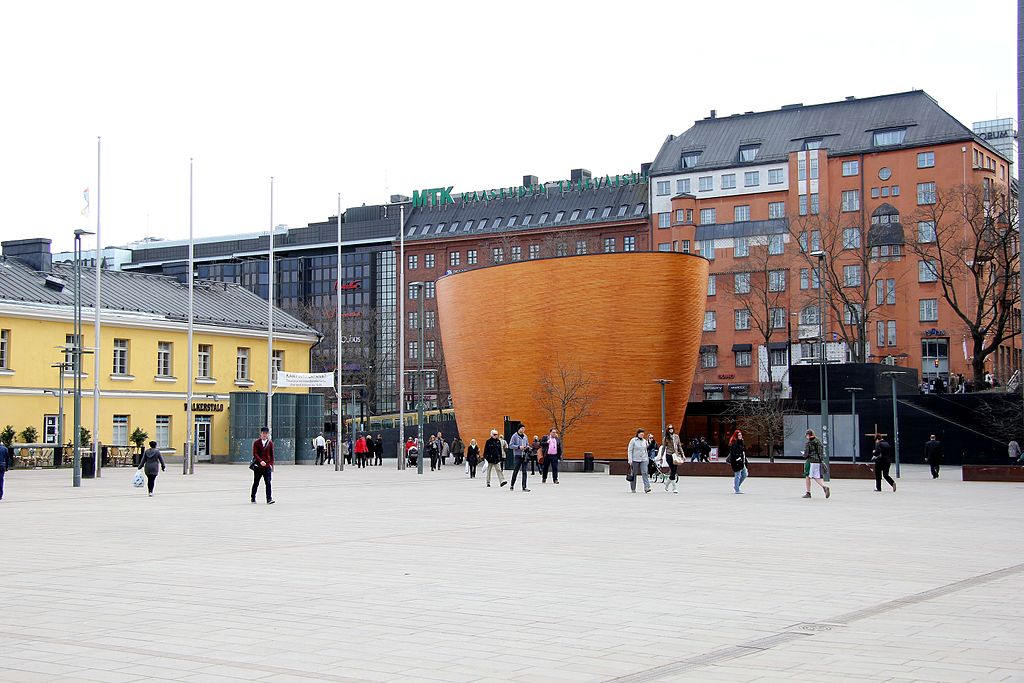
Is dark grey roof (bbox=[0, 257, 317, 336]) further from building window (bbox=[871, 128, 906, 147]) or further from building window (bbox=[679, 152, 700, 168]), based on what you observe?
building window (bbox=[871, 128, 906, 147])

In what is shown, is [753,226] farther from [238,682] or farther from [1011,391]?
[238,682]

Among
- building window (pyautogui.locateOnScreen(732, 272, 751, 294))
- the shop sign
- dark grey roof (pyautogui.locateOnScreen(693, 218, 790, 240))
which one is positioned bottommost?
the shop sign

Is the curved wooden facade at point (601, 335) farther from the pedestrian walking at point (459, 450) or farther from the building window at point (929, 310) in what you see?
the building window at point (929, 310)

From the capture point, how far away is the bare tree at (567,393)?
46625 mm

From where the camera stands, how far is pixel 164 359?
55562 mm

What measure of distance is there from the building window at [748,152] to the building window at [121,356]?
49.8 m

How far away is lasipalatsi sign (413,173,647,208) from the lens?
10056 cm

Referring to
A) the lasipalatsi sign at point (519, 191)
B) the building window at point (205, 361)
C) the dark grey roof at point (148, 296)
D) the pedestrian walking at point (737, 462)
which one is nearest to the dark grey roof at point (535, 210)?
the lasipalatsi sign at point (519, 191)

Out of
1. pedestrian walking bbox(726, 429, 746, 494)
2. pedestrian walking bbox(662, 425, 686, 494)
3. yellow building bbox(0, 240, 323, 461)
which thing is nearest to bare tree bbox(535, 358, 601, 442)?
pedestrian walking bbox(662, 425, 686, 494)

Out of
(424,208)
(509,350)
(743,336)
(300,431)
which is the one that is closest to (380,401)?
(424,208)

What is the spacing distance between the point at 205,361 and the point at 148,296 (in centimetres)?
416

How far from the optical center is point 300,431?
187 feet

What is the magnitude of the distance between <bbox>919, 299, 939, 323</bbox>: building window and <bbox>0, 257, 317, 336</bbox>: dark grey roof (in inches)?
1629

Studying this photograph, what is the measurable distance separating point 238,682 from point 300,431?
50.7m
